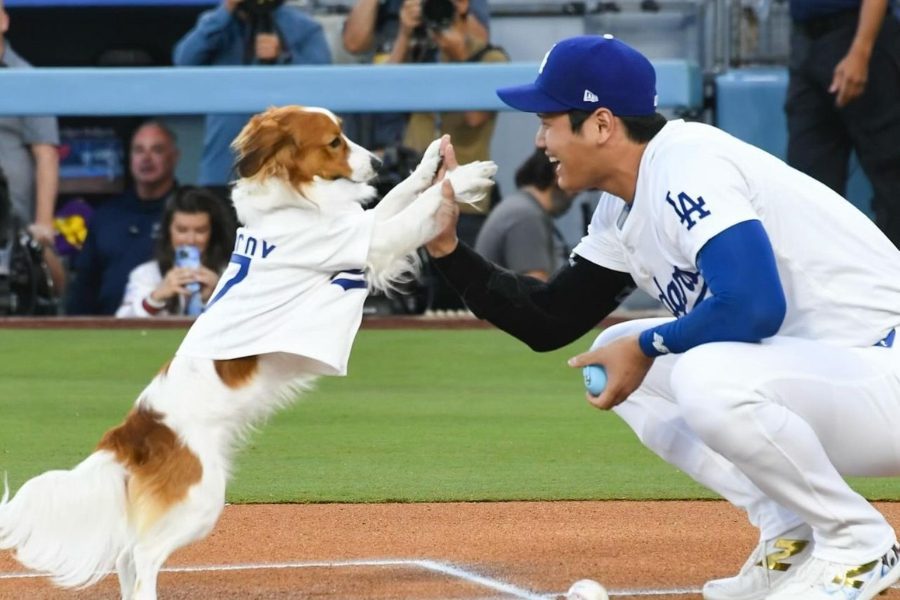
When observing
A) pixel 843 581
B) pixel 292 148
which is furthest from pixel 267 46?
pixel 843 581

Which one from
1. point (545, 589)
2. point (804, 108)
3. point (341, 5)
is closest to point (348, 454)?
point (545, 589)

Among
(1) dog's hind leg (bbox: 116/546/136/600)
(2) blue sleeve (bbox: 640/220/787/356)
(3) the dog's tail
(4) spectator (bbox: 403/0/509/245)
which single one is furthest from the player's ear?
(4) spectator (bbox: 403/0/509/245)

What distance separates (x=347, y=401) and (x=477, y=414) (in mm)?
797

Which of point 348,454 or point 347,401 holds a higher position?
point 348,454

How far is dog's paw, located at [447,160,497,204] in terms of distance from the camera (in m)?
5.10

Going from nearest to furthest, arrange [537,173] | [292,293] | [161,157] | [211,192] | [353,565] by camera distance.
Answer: [292,293]
[353,565]
[211,192]
[537,173]
[161,157]

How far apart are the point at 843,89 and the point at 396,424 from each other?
133 inches

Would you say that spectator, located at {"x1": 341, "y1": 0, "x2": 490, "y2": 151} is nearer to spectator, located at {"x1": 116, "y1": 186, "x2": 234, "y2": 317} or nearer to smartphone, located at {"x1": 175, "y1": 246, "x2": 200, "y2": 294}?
spectator, located at {"x1": 116, "y1": 186, "x2": 234, "y2": 317}

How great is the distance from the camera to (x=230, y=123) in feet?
37.5

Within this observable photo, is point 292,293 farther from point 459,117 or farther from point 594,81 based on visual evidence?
point 459,117

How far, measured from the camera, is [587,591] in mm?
4211

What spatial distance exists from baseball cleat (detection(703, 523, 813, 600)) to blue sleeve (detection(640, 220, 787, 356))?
0.72 meters

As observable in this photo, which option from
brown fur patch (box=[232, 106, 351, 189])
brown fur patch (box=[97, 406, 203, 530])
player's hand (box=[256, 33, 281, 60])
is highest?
brown fur patch (box=[232, 106, 351, 189])

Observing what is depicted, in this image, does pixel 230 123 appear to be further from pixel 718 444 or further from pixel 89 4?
pixel 718 444
